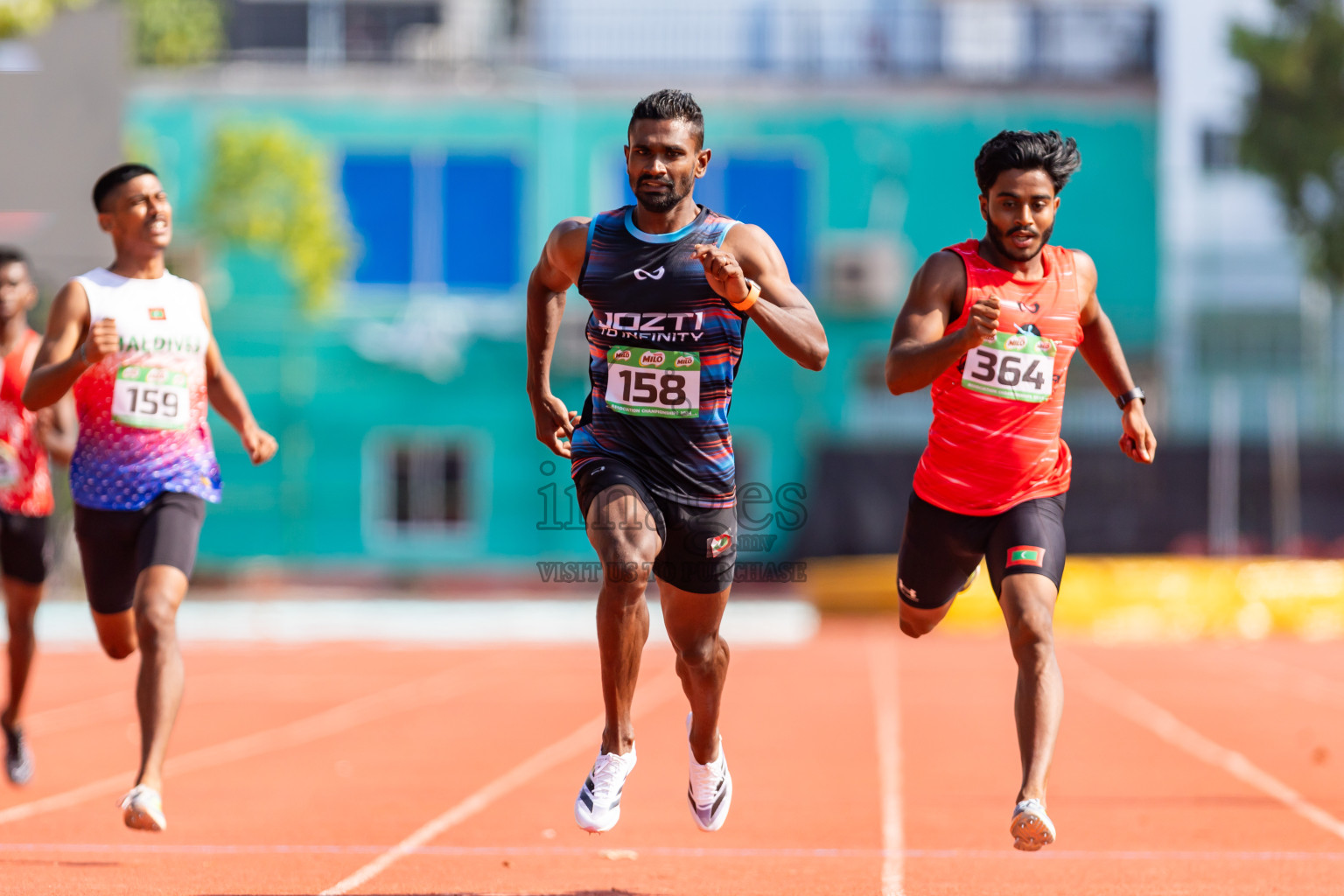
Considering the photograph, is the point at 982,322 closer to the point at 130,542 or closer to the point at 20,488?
the point at 130,542

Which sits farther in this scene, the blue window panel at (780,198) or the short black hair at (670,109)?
the blue window panel at (780,198)

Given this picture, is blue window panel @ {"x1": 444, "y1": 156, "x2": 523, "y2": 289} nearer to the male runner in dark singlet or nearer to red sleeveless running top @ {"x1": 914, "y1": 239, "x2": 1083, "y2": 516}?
the male runner in dark singlet

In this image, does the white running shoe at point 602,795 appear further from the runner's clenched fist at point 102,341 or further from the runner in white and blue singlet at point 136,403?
the runner's clenched fist at point 102,341

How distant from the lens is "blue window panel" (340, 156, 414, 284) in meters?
27.5

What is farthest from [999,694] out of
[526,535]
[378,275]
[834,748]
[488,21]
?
[488,21]

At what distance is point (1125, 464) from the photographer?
80.7 ft

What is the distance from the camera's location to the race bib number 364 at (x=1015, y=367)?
5.82m

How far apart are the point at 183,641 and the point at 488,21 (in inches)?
524

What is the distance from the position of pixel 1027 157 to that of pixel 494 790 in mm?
4473

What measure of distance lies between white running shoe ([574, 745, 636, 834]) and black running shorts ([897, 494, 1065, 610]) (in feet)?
4.10

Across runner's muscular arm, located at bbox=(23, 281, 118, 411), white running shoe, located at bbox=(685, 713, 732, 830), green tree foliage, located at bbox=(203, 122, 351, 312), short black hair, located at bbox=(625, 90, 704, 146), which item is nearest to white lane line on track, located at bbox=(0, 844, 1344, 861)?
white running shoe, located at bbox=(685, 713, 732, 830)

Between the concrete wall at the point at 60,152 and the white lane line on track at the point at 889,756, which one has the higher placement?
the concrete wall at the point at 60,152

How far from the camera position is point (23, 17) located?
18.1 metres

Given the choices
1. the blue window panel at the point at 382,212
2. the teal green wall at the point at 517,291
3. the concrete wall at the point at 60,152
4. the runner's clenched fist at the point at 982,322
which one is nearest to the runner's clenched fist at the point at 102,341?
the runner's clenched fist at the point at 982,322
